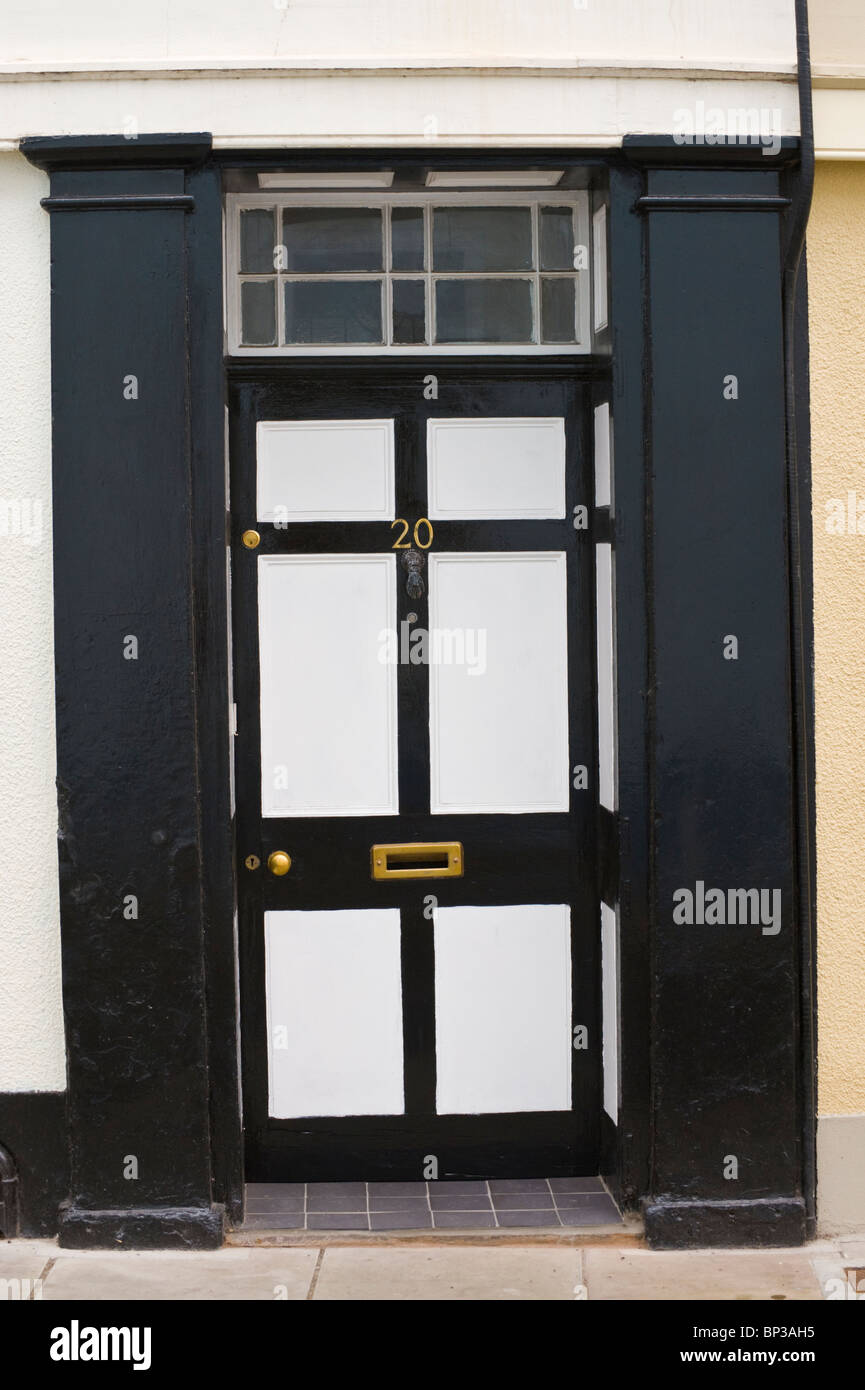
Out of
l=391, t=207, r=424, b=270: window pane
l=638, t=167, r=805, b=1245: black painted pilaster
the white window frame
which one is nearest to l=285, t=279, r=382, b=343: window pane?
the white window frame

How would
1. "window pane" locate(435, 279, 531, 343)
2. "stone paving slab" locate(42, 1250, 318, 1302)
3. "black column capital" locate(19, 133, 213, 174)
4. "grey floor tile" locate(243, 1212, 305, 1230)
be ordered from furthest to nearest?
"window pane" locate(435, 279, 531, 343) < "grey floor tile" locate(243, 1212, 305, 1230) < "black column capital" locate(19, 133, 213, 174) < "stone paving slab" locate(42, 1250, 318, 1302)

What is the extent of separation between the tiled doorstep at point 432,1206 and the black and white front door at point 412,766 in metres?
0.09

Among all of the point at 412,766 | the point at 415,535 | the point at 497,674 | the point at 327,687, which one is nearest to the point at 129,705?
the point at 327,687

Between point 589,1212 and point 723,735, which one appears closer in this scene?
point 723,735

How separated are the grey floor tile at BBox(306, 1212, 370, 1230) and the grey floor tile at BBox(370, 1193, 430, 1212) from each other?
0.08 m

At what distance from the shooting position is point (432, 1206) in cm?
474

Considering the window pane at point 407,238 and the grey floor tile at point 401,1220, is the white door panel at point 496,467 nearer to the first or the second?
the window pane at point 407,238

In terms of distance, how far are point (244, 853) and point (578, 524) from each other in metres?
1.68

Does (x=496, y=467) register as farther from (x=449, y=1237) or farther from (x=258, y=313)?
(x=449, y=1237)

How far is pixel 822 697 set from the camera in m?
4.62

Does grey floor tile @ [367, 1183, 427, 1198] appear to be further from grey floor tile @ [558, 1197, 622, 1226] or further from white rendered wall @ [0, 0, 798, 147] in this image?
white rendered wall @ [0, 0, 798, 147]

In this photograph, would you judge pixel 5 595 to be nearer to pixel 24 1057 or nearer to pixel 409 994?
pixel 24 1057

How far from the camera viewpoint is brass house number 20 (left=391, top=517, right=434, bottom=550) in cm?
483

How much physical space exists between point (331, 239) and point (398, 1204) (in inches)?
134
